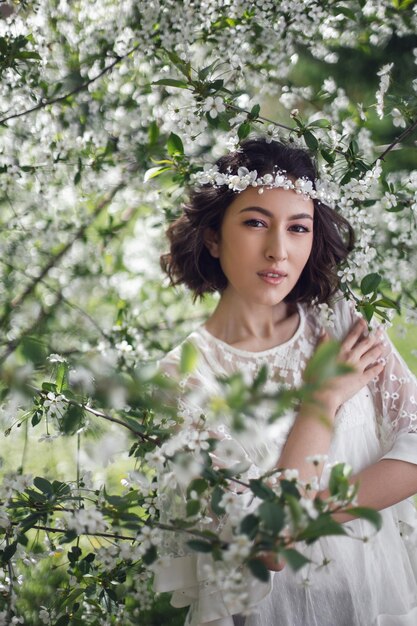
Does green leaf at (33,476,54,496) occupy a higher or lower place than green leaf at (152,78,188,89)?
lower

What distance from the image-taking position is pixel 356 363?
1713 millimetres

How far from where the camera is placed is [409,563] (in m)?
1.77

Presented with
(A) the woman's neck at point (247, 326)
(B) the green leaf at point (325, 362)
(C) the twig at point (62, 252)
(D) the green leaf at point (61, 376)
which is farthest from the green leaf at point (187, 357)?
(C) the twig at point (62, 252)

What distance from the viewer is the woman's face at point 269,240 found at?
5.46 ft

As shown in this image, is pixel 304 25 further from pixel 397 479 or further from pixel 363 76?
pixel 363 76

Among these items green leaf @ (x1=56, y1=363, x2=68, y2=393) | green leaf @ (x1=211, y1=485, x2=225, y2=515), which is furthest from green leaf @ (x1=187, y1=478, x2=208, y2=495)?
green leaf @ (x1=56, y1=363, x2=68, y2=393)

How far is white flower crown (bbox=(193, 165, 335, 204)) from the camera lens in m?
1.66

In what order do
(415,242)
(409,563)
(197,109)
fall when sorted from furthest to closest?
(415,242)
(409,563)
(197,109)

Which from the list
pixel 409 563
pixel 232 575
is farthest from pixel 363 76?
pixel 232 575

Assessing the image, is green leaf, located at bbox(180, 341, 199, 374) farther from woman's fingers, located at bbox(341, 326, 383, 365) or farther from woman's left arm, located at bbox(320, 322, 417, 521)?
woman's fingers, located at bbox(341, 326, 383, 365)

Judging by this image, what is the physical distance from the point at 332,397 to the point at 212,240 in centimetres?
46

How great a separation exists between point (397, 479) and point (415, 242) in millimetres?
928

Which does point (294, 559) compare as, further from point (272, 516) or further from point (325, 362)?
point (325, 362)

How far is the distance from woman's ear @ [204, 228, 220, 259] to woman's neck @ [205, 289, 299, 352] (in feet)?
0.33
